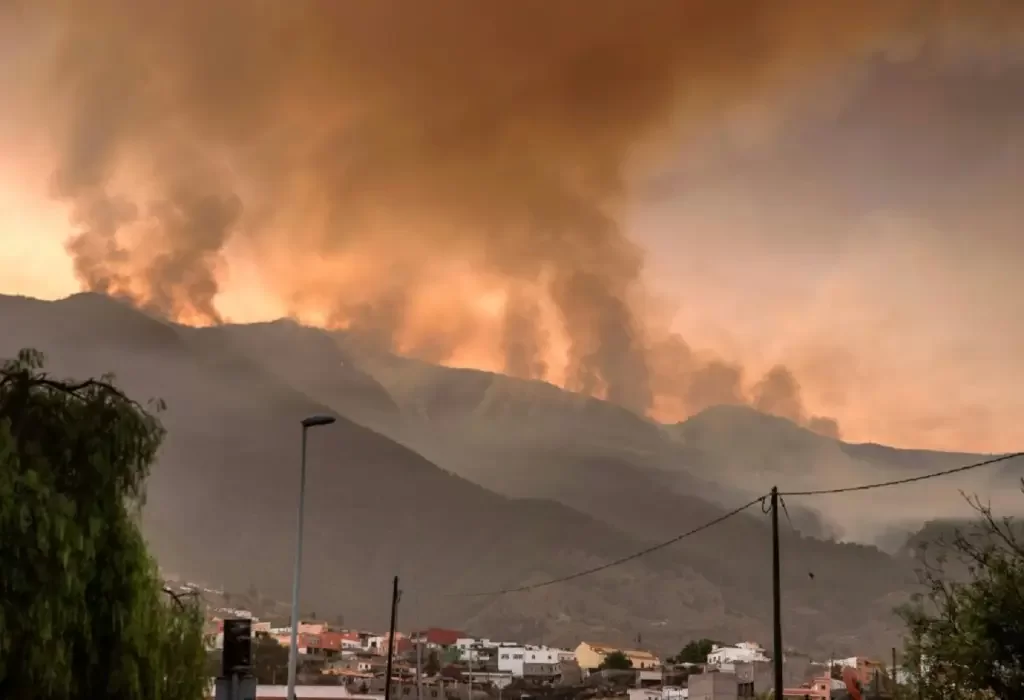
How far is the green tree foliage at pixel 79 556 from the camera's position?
13.0 metres

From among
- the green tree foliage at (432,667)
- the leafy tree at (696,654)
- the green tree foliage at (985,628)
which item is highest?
the green tree foliage at (985,628)

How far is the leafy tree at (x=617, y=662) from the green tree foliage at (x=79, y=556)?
144m

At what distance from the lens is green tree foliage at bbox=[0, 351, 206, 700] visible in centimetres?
1295

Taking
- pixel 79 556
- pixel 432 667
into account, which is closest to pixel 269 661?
pixel 432 667

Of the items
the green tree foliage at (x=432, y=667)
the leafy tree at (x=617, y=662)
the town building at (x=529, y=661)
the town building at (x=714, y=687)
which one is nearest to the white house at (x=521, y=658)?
the town building at (x=529, y=661)

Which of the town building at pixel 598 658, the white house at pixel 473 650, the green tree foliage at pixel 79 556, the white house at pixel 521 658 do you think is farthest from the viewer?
the white house at pixel 473 650

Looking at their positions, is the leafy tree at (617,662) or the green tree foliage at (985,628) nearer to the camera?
the green tree foliage at (985,628)

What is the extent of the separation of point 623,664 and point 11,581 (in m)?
151

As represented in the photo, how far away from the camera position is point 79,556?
14.0 m

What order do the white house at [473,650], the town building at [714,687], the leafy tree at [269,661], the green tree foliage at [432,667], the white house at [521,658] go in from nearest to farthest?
1. the town building at [714,687]
2. the leafy tree at [269,661]
3. the green tree foliage at [432,667]
4. the white house at [521,658]
5. the white house at [473,650]

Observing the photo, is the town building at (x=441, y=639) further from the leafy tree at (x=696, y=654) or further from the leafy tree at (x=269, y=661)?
the leafy tree at (x=696, y=654)

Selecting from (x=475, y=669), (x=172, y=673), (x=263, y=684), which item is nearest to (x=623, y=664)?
(x=475, y=669)

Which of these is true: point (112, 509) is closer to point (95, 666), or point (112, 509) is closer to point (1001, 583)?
point (95, 666)

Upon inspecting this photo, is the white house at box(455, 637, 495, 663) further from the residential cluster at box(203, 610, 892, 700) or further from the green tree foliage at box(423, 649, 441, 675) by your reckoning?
the green tree foliage at box(423, 649, 441, 675)
